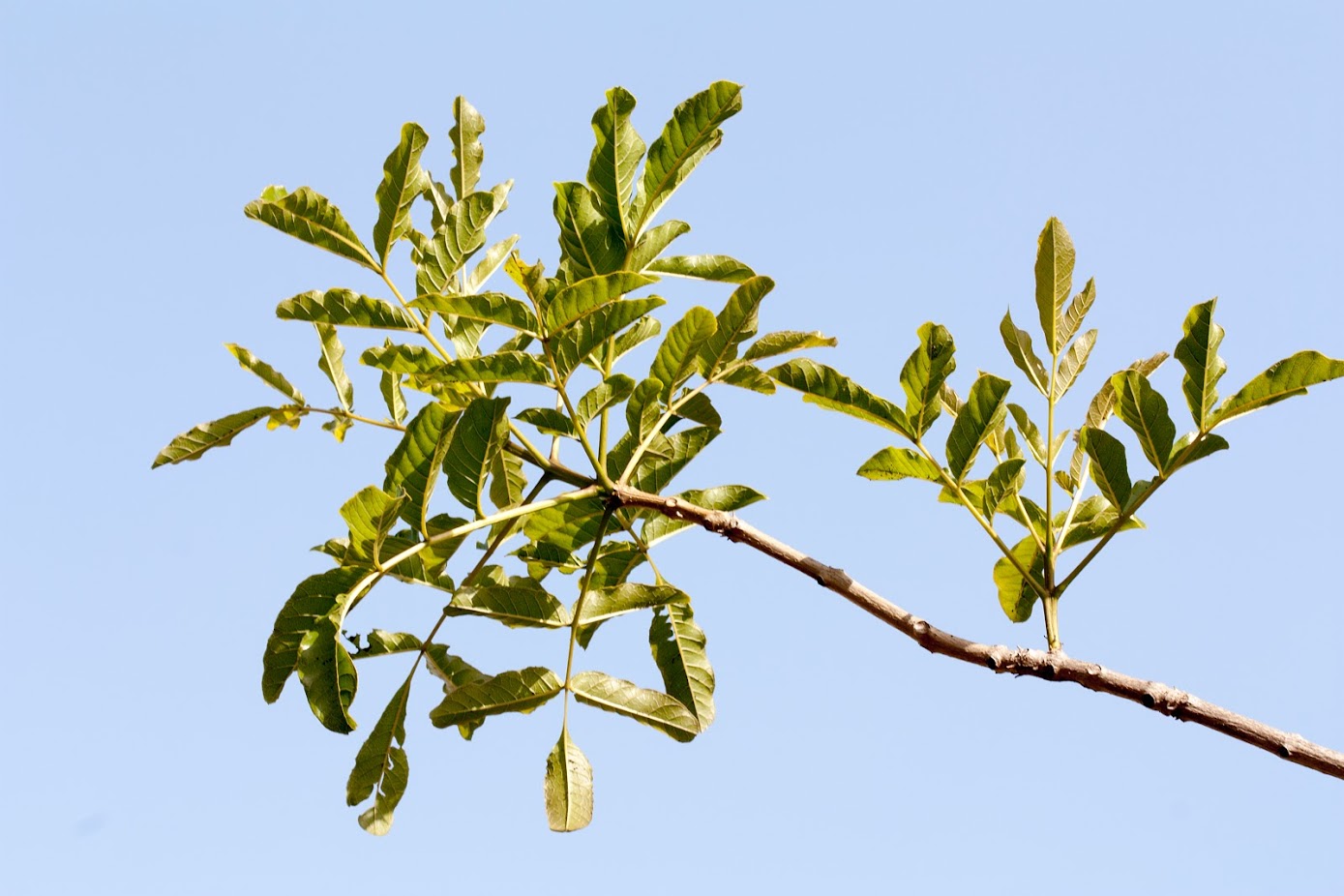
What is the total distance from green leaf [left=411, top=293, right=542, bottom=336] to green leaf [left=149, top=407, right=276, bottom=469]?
0.71 meters

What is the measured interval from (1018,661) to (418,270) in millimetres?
1305

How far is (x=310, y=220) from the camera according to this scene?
2.29 meters

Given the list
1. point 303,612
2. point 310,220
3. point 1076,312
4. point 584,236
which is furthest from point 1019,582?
point 310,220

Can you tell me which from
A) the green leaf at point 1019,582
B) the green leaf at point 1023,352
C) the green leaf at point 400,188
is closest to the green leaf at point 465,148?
the green leaf at point 400,188

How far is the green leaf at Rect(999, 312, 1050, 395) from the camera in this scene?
214 cm

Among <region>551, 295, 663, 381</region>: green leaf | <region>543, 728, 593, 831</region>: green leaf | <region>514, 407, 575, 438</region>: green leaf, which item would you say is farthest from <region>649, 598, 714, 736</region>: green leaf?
<region>551, 295, 663, 381</region>: green leaf

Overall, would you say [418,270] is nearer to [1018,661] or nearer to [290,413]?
[290,413]

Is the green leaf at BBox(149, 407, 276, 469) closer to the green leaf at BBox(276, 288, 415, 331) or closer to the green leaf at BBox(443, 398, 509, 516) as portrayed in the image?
the green leaf at BBox(276, 288, 415, 331)

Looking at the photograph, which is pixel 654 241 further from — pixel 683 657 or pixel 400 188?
pixel 683 657

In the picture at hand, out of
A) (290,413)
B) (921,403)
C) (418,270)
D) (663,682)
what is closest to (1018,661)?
(921,403)

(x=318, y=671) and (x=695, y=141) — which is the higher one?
(x=695, y=141)

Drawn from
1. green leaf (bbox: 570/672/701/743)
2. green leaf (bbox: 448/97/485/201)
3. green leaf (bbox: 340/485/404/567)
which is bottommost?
green leaf (bbox: 570/672/701/743)

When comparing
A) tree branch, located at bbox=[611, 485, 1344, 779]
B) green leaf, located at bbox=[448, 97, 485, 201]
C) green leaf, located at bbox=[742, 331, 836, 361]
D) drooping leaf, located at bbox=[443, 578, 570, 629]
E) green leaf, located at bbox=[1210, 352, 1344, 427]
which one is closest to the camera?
tree branch, located at bbox=[611, 485, 1344, 779]

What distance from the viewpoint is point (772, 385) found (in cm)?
219
